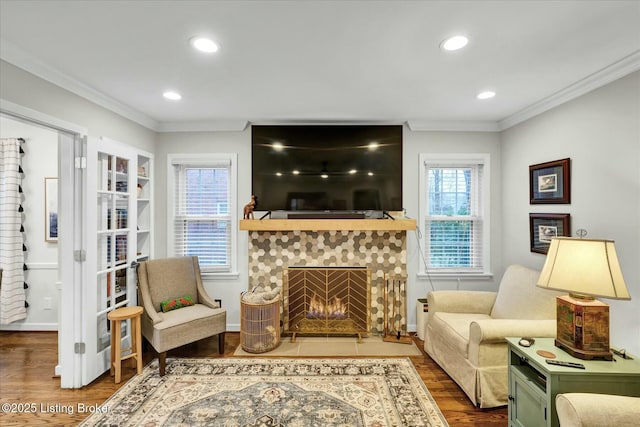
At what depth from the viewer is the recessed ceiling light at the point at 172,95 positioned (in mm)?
2607

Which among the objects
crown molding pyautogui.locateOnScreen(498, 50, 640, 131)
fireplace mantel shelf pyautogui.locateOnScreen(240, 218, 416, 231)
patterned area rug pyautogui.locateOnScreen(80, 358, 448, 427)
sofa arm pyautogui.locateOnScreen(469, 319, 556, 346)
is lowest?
patterned area rug pyautogui.locateOnScreen(80, 358, 448, 427)

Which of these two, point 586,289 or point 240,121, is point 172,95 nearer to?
point 240,121

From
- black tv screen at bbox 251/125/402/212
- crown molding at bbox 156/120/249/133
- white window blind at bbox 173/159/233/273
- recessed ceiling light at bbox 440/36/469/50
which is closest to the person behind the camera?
recessed ceiling light at bbox 440/36/469/50

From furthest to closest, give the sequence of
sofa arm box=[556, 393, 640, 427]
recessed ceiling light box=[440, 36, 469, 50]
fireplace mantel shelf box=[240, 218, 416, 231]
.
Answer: fireplace mantel shelf box=[240, 218, 416, 231]
recessed ceiling light box=[440, 36, 469, 50]
sofa arm box=[556, 393, 640, 427]

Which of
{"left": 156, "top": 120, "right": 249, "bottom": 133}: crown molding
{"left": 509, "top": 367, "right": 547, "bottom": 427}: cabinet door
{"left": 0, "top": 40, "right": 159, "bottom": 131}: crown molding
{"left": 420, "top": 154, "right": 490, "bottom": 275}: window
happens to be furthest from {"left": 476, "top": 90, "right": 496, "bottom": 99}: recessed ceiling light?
{"left": 0, "top": 40, "right": 159, "bottom": 131}: crown molding

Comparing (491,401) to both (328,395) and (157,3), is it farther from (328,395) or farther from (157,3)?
(157,3)

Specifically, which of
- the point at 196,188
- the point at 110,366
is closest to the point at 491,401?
the point at 110,366

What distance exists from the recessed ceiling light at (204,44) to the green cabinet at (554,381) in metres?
2.67

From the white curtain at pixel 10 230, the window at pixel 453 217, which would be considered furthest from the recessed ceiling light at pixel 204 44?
the white curtain at pixel 10 230

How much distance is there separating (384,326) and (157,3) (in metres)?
3.41

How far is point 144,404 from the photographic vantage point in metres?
2.22

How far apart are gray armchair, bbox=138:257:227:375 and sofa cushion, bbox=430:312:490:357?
2078mm

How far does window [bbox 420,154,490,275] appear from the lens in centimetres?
355

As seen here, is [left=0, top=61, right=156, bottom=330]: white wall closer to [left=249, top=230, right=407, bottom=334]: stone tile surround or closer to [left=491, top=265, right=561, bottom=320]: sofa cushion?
[left=249, top=230, right=407, bottom=334]: stone tile surround
